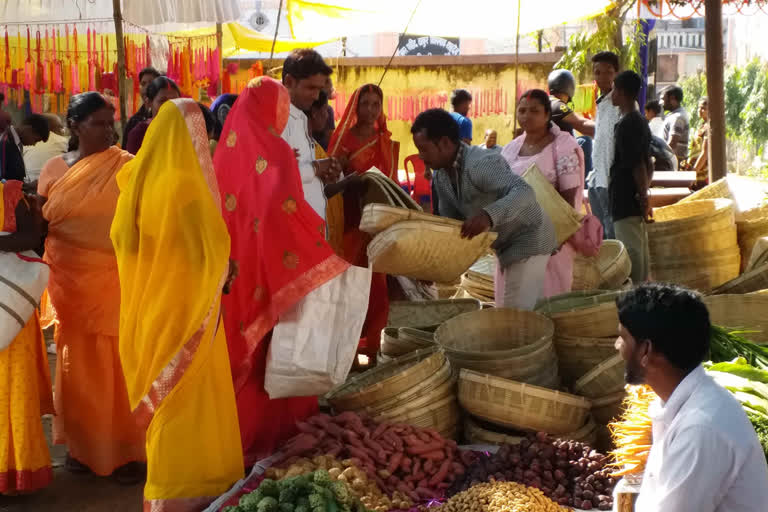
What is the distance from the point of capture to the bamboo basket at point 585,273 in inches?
227

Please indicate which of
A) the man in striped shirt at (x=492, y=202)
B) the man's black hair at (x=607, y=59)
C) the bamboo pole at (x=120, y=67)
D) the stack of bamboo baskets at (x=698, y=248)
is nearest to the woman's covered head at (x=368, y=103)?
the man in striped shirt at (x=492, y=202)

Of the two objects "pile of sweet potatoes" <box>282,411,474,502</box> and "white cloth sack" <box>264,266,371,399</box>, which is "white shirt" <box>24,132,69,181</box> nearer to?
"white cloth sack" <box>264,266,371,399</box>

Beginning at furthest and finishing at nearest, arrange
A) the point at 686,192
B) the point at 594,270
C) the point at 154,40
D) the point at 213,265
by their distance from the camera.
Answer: the point at 154,40 < the point at 686,192 < the point at 594,270 < the point at 213,265

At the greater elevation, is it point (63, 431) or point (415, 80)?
point (415, 80)

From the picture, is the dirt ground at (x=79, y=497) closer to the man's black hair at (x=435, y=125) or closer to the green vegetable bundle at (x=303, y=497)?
the green vegetable bundle at (x=303, y=497)

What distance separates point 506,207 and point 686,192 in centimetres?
488

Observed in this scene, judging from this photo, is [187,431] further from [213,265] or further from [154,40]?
[154,40]

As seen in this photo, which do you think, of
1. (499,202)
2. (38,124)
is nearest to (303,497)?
(499,202)

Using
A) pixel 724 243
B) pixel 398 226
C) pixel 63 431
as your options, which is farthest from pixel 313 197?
pixel 724 243

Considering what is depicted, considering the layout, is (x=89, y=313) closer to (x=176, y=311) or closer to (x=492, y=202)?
(x=176, y=311)

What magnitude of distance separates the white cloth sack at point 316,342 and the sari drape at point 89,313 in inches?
37.0

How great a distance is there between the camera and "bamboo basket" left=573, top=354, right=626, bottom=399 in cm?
388

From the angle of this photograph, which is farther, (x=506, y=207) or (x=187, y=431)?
(x=506, y=207)

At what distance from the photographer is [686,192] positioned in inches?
330
